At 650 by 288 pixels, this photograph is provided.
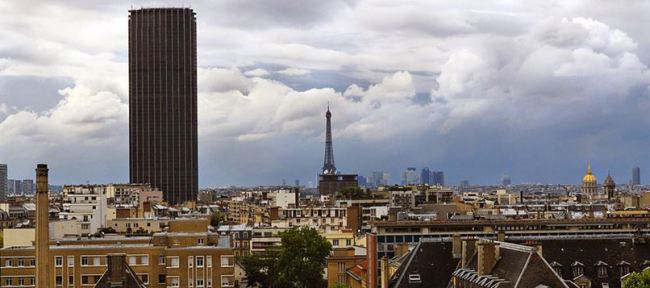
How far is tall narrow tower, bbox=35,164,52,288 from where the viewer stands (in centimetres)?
10812

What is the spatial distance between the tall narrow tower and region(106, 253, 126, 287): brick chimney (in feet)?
29.6

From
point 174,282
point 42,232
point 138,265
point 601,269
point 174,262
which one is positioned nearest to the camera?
point 601,269

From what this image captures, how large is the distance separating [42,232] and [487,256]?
50696 mm

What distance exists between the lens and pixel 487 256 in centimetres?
A: 7625

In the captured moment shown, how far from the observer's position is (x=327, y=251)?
13225 centimetres

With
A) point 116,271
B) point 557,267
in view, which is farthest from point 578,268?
point 116,271

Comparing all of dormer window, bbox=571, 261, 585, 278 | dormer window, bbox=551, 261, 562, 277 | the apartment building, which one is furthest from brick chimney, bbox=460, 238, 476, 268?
the apartment building

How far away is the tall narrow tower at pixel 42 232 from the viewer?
108 m

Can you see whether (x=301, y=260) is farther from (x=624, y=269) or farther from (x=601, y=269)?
(x=624, y=269)

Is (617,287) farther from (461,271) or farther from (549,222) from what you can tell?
(549,222)

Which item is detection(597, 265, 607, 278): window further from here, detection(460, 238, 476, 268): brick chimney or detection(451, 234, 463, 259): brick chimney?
detection(451, 234, 463, 259): brick chimney

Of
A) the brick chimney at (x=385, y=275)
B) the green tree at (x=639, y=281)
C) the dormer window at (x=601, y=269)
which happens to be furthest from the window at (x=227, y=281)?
the green tree at (x=639, y=281)

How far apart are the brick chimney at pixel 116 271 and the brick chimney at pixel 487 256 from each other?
3879 centimetres

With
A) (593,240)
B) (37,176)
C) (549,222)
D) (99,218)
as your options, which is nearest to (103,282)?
Answer: (37,176)
